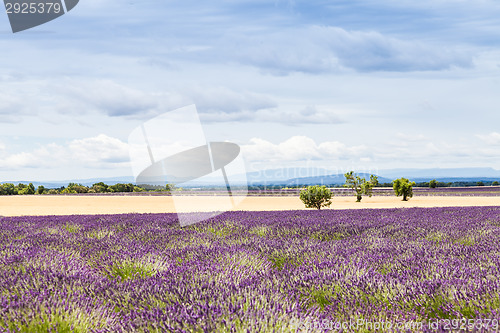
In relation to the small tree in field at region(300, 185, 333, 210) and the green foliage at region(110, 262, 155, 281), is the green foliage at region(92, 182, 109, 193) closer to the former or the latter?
the small tree in field at region(300, 185, 333, 210)

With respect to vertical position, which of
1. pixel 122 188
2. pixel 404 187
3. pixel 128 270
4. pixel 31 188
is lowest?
pixel 404 187

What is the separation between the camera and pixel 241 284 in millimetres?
3662

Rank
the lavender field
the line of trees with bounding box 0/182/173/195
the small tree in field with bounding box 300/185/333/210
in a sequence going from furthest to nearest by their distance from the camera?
the line of trees with bounding box 0/182/173/195 < the small tree in field with bounding box 300/185/333/210 < the lavender field

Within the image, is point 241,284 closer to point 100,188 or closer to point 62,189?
point 100,188

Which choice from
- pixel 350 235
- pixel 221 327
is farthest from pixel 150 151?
pixel 221 327

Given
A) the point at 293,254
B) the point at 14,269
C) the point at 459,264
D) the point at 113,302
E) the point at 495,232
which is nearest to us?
the point at 113,302

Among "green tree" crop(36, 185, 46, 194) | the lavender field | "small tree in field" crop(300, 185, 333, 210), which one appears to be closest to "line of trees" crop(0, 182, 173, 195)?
"green tree" crop(36, 185, 46, 194)

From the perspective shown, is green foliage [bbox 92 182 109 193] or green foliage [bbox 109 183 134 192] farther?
green foliage [bbox 109 183 134 192]

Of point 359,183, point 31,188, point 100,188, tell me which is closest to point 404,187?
point 359,183

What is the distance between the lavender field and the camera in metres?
2.95

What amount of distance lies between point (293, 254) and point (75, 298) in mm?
2651

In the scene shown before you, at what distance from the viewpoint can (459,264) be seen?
170 inches

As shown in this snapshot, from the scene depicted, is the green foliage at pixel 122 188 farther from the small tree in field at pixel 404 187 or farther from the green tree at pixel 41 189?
the small tree in field at pixel 404 187

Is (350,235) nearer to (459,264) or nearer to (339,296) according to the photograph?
(459,264)
